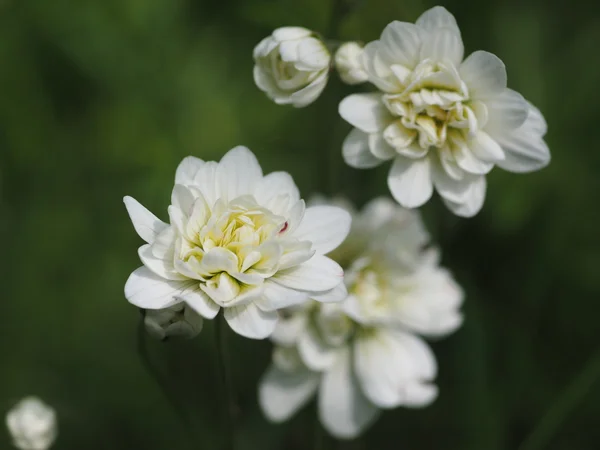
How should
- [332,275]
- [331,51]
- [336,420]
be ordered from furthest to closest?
[336,420]
[331,51]
[332,275]

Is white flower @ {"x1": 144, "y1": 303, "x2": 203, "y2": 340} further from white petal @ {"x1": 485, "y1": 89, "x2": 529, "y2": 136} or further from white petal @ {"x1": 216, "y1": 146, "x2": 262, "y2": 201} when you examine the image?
white petal @ {"x1": 485, "y1": 89, "x2": 529, "y2": 136}

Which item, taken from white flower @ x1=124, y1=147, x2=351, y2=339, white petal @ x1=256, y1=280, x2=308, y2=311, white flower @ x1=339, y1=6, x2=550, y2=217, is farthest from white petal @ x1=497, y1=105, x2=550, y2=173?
white petal @ x1=256, y1=280, x2=308, y2=311

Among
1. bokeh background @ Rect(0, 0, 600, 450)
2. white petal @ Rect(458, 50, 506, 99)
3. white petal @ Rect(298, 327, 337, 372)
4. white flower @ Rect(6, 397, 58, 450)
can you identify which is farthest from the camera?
bokeh background @ Rect(0, 0, 600, 450)

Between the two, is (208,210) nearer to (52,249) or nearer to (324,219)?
(324,219)

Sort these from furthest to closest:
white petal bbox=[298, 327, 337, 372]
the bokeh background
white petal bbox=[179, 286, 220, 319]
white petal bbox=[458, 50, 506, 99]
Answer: the bokeh background
white petal bbox=[298, 327, 337, 372]
white petal bbox=[458, 50, 506, 99]
white petal bbox=[179, 286, 220, 319]

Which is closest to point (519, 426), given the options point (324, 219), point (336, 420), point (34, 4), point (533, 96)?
point (336, 420)

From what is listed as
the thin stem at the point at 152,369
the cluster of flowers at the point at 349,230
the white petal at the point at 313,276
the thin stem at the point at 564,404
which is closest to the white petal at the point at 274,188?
the cluster of flowers at the point at 349,230

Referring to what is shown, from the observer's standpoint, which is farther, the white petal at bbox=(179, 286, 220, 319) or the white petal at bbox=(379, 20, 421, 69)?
the white petal at bbox=(379, 20, 421, 69)
